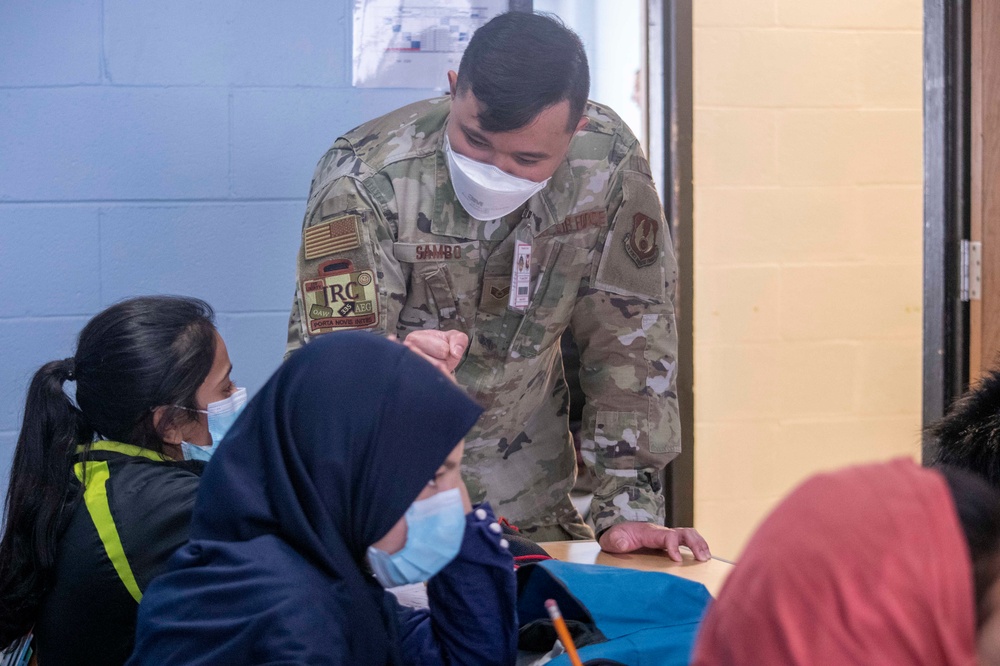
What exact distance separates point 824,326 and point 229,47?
1603 mm

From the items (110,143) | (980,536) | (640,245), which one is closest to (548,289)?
(640,245)

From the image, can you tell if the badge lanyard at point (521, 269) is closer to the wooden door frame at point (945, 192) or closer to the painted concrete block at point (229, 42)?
the painted concrete block at point (229, 42)

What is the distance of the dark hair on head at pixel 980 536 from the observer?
62 cm

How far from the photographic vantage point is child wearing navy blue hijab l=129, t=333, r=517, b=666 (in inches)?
35.4

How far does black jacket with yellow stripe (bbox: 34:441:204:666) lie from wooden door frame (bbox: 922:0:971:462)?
1772 millimetres

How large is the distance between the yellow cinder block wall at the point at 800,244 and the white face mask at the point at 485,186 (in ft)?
2.78

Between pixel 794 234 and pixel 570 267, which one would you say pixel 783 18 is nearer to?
pixel 794 234

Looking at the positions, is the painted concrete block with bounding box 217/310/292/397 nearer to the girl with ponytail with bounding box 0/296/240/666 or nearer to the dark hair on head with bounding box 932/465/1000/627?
the girl with ponytail with bounding box 0/296/240/666

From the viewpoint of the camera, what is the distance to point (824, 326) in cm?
243

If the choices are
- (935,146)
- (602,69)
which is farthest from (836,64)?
(602,69)

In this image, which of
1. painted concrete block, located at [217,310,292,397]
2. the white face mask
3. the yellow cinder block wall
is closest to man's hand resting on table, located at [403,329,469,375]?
the white face mask

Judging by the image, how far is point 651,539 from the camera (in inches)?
60.5

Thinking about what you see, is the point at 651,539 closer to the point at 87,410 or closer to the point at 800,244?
the point at 87,410

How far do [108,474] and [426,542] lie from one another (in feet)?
1.94
